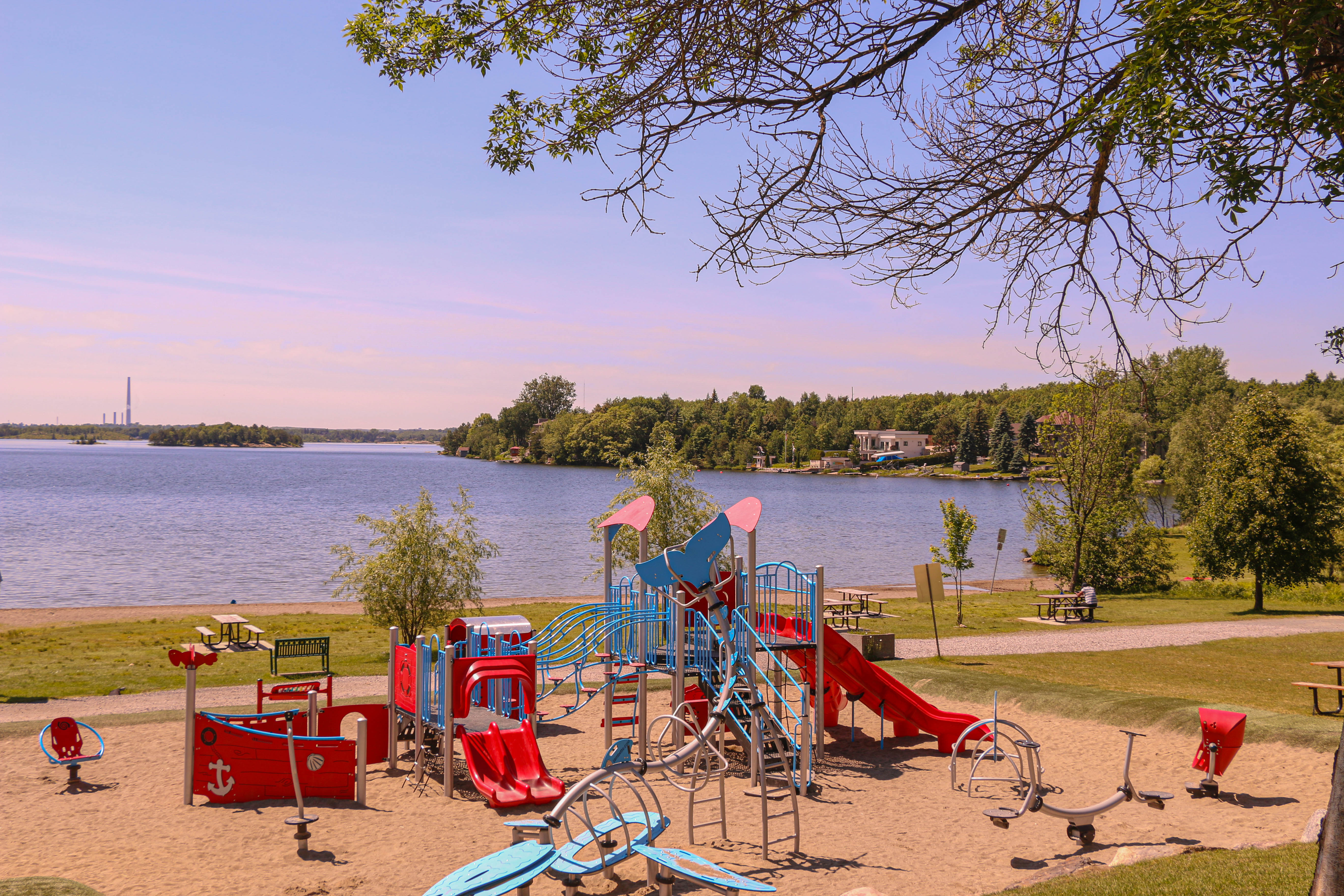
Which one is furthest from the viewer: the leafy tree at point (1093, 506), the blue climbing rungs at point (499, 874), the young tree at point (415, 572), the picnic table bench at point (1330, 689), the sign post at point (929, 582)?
the leafy tree at point (1093, 506)

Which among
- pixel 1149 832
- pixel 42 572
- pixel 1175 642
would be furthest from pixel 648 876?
pixel 42 572

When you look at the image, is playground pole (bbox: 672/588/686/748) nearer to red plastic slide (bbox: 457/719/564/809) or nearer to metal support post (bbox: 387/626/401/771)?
red plastic slide (bbox: 457/719/564/809)

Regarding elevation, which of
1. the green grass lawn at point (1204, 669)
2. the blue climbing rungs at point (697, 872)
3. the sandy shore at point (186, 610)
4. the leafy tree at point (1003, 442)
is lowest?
the sandy shore at point (186, 610)

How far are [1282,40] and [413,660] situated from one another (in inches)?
428

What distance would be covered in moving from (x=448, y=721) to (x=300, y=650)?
949cm

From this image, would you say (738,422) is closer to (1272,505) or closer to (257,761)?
(1272,505)

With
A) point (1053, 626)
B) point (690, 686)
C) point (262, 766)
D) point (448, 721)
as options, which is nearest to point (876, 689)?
point (690, 686)

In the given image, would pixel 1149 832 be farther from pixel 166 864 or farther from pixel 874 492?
pixel 874 492

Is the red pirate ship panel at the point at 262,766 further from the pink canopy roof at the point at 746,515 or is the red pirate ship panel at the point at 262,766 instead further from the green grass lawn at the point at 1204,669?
the green grass lawn at the point at 1204,669

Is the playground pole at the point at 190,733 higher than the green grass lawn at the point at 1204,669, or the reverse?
the playground pole at the point at 190,733

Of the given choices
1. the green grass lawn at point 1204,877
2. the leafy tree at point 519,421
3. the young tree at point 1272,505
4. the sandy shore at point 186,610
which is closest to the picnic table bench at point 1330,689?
the green grass lawn at point 1204,877

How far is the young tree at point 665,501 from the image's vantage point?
25.2 meters

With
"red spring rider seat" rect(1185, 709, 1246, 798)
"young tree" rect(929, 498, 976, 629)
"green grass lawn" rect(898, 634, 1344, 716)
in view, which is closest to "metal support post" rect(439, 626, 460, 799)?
"red spring rider seat" rect(1185, 709, 1246, 798)

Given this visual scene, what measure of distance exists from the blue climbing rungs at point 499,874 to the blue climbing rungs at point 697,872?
0.94 meters
